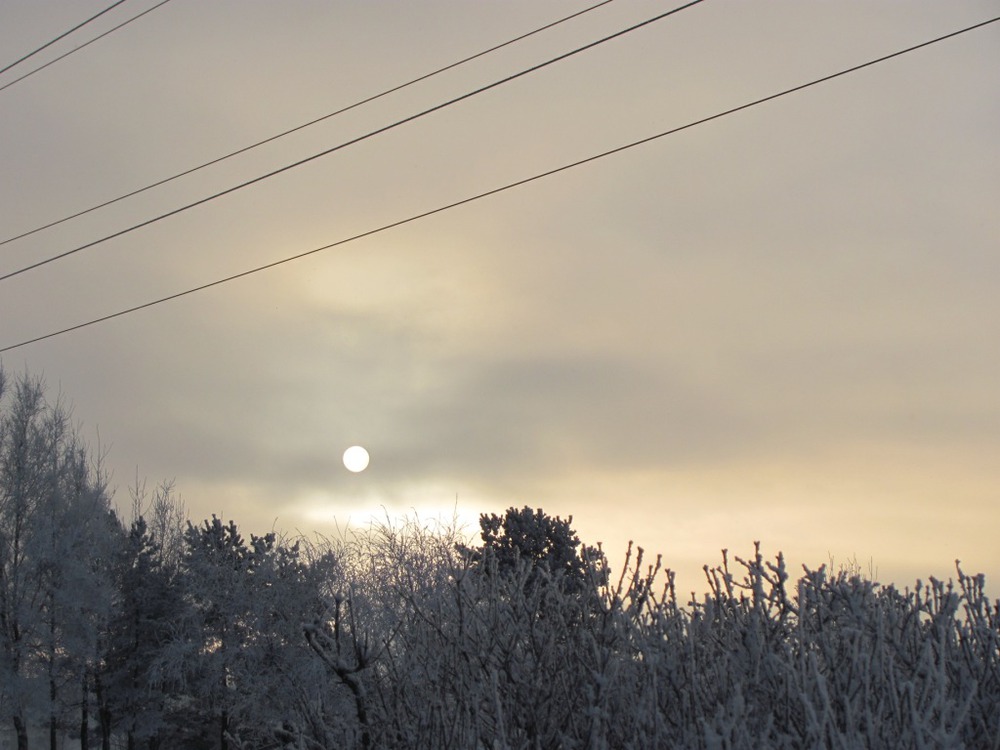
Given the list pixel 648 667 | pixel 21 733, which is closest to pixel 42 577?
pixel 21 733

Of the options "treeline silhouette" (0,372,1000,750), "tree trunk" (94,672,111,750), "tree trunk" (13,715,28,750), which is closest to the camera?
"treeline silhouette" (0,372,1000,750)

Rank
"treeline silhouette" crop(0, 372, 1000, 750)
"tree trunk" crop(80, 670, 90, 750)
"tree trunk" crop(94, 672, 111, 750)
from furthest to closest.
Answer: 1. "tree trunk" crop(94, 672, 111, 750)
2. "tree trunk" crop(80, 670, 90, 750)
3. "treeline silhouette" crop(0, 372, 1000, 750)

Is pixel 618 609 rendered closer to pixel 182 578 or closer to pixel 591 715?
pixel 591 715

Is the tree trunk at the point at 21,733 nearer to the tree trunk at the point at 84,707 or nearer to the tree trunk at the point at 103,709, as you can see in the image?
the tree trunk at the point at 84,707

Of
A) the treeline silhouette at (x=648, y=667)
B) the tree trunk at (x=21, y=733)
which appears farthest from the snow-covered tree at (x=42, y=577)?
the treeline silhouette at (x=648, y=667)

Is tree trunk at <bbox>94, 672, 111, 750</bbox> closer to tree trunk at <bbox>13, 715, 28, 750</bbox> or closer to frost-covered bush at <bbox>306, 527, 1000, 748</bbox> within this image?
tree trunk at <bbox>13, 715, 28, 750</bbox>

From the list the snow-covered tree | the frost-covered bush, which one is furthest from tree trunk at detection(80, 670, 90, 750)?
the frost-covered bush

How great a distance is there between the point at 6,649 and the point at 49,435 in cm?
759

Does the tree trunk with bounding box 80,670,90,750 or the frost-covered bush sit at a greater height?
the frost-covered bush

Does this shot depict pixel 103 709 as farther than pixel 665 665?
Yes

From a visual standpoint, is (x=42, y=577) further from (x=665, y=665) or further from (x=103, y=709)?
(x=665, y=665)

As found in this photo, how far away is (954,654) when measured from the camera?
5301mm

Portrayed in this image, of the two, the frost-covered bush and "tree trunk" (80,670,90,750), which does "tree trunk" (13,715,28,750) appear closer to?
"tree trunk" (80,670,90,750)

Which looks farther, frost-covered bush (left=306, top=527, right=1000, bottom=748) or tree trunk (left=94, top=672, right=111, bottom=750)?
tree trunk (left=94, top=672, right=111, bottom=750)
